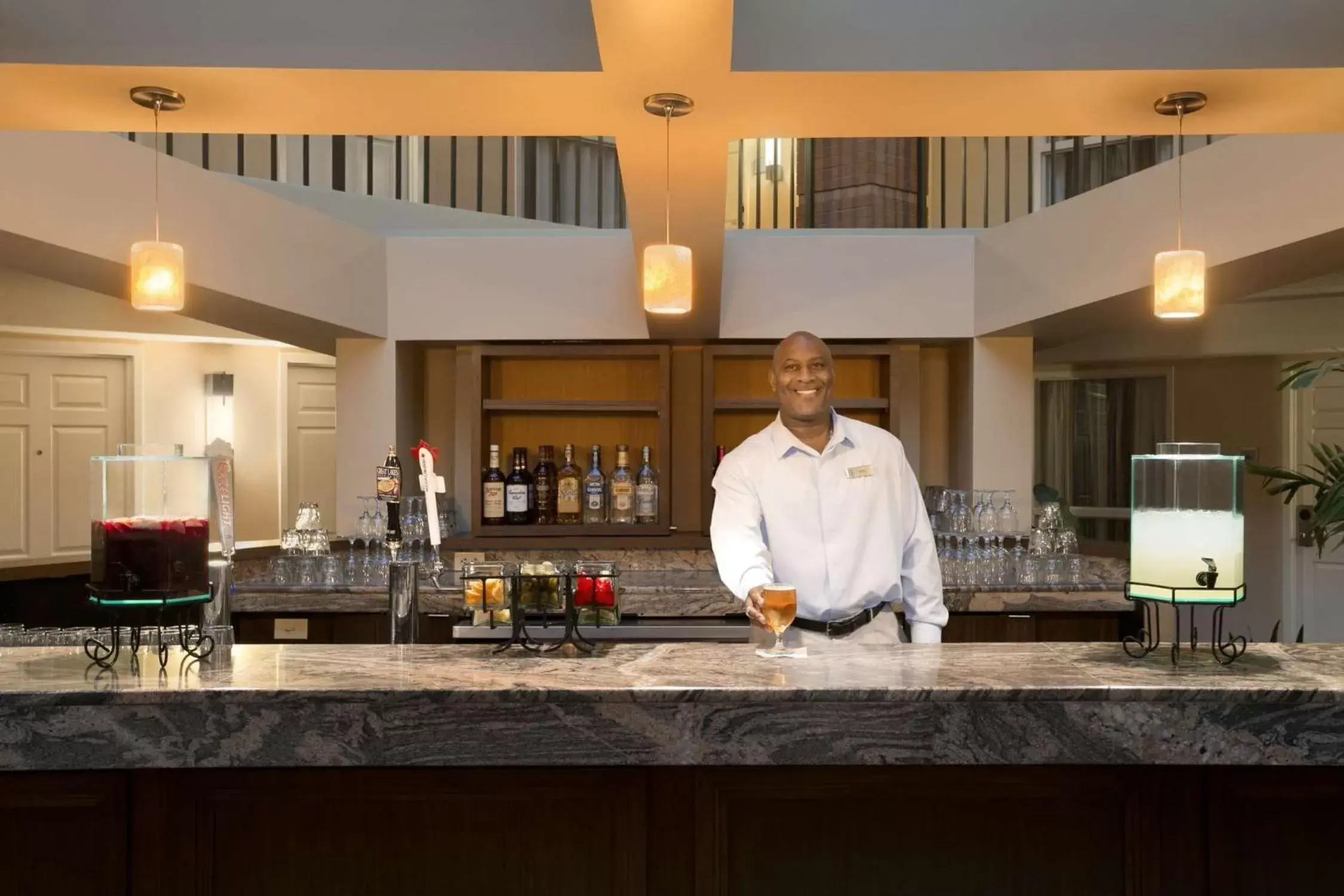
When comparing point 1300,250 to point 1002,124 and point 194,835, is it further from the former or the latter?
point 194,835

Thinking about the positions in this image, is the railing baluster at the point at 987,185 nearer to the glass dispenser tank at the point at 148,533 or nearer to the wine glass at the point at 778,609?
the wine glass at the point at 778,609

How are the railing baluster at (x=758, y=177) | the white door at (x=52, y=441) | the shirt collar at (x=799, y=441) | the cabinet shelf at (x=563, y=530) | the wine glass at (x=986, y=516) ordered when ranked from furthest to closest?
the white door at (x=52, y=441)
the railing baluster at (x=758, y=177)
the cabinet shelf at (x=563, y=530)
the wine glass at (x=986, y=516)
the shirt collar at (x=799, y=441)

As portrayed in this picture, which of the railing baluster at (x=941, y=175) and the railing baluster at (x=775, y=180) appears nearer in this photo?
the railing baluster at (x=941, y=175)

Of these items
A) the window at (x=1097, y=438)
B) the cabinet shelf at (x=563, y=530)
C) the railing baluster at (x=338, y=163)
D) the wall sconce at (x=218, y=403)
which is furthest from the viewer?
the wall sconce at (x=218, y=403)

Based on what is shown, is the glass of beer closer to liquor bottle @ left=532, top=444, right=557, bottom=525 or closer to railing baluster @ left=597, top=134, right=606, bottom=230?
liquor bottle @ left=532, top=444, right=557, bottom=525

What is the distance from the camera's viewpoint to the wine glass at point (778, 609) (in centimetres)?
232

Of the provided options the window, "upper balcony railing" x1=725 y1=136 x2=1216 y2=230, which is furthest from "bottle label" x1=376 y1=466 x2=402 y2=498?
the window

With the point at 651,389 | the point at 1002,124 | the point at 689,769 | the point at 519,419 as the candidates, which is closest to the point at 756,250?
the point at 651,389

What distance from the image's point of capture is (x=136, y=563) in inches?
86.7

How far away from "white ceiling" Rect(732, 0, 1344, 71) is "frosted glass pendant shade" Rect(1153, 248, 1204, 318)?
0.72 metres

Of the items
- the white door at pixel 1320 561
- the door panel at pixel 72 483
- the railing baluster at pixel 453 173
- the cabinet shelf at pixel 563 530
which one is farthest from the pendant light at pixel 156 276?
the white door at pixel 1320 561

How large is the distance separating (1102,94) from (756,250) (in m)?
2.50

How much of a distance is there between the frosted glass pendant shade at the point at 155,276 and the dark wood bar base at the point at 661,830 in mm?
1682

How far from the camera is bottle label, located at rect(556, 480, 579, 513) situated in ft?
18.3
